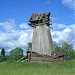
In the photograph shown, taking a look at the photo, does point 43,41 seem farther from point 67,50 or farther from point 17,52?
point 17,52

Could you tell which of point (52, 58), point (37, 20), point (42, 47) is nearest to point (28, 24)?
point (37, 20)

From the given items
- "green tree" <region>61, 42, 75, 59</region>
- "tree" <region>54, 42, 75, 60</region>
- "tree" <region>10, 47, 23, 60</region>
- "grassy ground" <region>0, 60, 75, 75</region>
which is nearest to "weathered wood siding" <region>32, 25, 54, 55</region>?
"grassy ground" <region>0, 60, 75, 75</region>

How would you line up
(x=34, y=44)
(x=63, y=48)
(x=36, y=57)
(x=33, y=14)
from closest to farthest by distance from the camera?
(x=36, y=57), (x=34, y=44), (x=33, y=14), (x=63, y=48)

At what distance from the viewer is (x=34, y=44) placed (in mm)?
54188

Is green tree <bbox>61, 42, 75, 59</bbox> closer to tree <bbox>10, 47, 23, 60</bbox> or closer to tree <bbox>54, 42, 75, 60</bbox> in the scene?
tree <bbox>54, 42, 75, 60</bbox>

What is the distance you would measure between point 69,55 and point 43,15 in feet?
133

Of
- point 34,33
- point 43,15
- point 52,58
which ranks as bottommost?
point 52,58

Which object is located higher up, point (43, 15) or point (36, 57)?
point (43, 15)

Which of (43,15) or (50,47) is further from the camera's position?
(43,15)

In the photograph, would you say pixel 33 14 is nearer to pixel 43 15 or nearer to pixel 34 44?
pixel 43 15

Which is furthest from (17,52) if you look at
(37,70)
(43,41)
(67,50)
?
(37,70)

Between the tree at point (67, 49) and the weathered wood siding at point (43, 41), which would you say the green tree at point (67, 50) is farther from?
the weathered wood siding at point (43, 41)

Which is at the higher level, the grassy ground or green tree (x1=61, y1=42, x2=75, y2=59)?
green tree (x1=61, y1=42, x2=75, y2=59)

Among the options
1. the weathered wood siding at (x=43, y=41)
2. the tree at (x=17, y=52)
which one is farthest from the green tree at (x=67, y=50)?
the weathered wood siding at (x=43, y=41)
